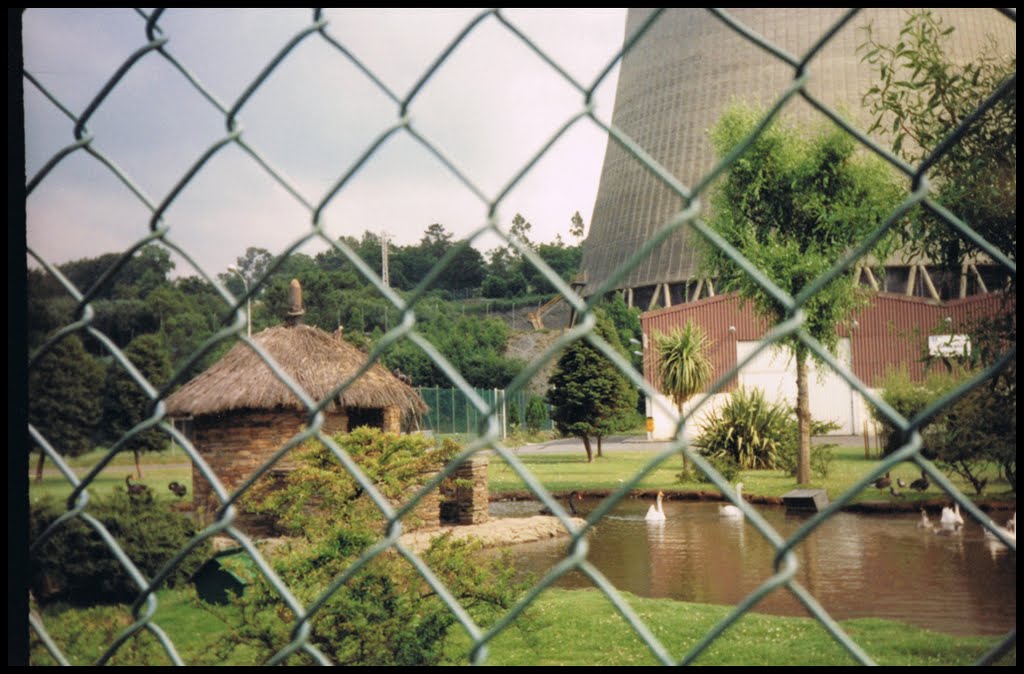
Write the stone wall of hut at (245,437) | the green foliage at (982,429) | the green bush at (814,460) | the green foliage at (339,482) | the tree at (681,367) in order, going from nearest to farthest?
the green foliage at (982,429), the green foliage at (339,482), the stone wall of hut at (245,437), the green bush at (814,460), the tree at (681,367)

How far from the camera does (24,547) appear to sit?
1017mm

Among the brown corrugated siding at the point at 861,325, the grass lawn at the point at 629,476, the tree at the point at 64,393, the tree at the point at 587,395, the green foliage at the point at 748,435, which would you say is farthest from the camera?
the brown corrugated siding at the point at 861,325

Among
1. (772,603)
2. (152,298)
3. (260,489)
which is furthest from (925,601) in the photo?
(152,298)

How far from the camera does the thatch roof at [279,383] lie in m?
9.28

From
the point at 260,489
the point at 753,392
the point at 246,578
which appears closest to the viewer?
the point at 246,578

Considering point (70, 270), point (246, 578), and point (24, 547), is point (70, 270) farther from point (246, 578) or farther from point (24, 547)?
point (246, 578)

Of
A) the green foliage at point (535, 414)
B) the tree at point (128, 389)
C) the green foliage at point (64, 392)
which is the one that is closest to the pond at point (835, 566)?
the tree at point (128, 389)

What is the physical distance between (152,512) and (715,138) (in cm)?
1233

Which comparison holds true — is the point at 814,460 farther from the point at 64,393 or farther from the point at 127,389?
the point at 64,393

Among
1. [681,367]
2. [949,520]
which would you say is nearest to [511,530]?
[949,520]

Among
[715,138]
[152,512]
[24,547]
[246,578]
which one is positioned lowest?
[246,578]

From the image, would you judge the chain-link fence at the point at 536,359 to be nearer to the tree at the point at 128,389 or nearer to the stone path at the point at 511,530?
the tree at the point at 128,389

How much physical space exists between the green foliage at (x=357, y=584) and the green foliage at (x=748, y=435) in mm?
11306

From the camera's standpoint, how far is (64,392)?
3.89ft
